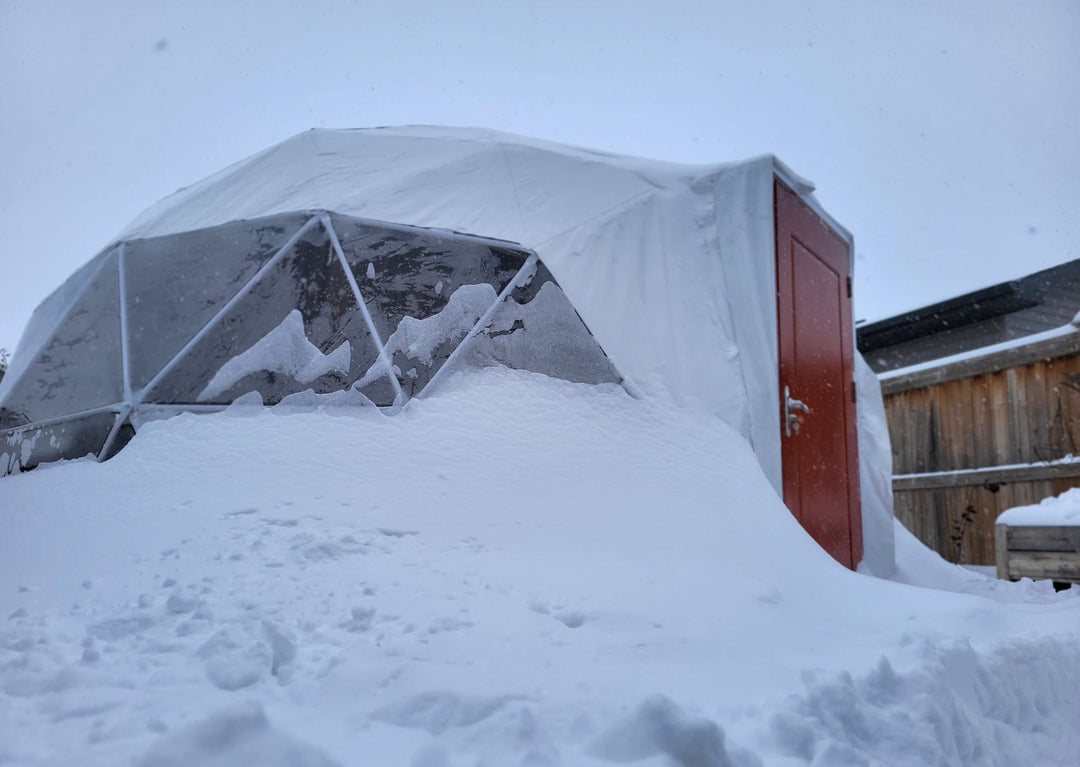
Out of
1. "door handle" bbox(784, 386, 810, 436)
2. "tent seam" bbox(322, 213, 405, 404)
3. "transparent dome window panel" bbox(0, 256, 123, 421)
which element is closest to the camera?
"tent seam" bbox(322, 213, 405, 404)

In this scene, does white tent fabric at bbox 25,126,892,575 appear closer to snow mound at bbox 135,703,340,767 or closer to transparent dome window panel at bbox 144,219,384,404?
transparent dome window panel at bbox 144,219,384,404

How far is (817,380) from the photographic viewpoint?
4.88 m

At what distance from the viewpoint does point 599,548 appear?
8.49ft

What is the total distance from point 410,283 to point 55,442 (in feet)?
5.88

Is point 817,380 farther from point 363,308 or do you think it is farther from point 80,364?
point 80,364

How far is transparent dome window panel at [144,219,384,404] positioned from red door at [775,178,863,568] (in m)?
2.41

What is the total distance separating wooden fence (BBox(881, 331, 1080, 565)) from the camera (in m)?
6.07

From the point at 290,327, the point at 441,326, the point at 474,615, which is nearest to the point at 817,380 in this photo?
the point at 441,326

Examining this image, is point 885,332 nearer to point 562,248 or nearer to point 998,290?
point 998,290

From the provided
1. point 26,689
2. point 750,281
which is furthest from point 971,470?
point 26,689

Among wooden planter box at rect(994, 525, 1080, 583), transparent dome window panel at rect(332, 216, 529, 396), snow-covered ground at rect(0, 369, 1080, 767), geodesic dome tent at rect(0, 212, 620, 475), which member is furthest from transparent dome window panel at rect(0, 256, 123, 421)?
wooden planter box at rect(994, 525, 1080, 583)

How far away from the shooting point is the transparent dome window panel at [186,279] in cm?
377

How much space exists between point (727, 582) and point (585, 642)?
764mm

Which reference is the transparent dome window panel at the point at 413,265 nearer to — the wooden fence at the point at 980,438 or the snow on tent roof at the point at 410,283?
the snow on tent roof at the point at 410,283
